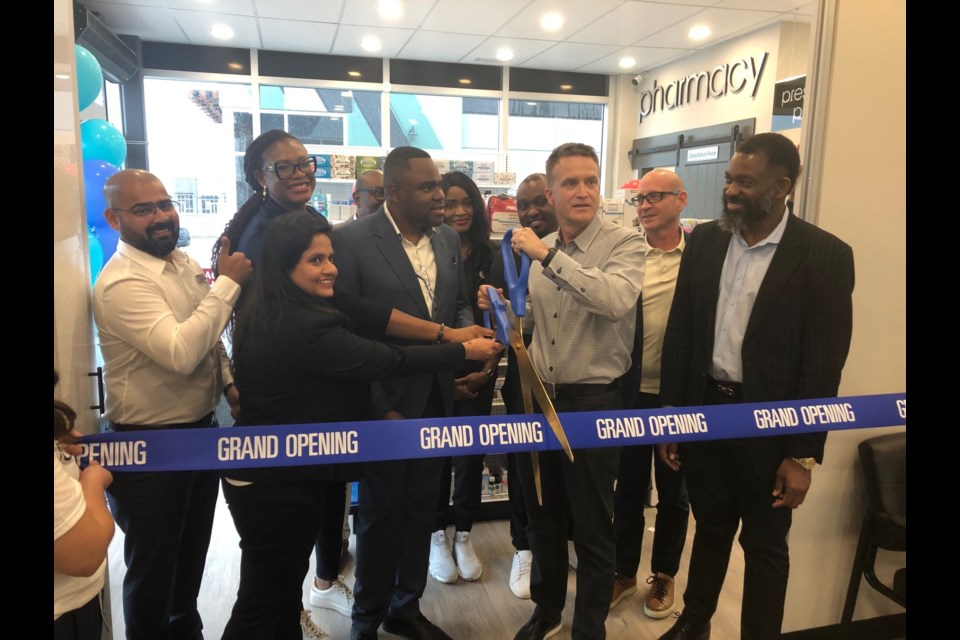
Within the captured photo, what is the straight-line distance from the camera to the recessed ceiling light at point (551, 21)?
20.1 ft

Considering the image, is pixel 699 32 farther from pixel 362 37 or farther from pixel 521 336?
pixel 521 336

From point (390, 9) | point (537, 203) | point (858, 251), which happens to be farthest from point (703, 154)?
point (858, 251)

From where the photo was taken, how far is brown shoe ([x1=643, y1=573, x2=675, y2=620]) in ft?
8.24

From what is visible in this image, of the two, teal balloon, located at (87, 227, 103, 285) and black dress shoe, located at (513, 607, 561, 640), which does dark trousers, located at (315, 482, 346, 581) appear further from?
teal balloon, located at (87, 227, 103, 285)

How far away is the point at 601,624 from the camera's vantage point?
205 cm

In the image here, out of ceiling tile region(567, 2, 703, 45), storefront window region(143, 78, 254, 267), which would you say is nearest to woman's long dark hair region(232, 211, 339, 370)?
ceiling tile region(567, 2, 703, 45)

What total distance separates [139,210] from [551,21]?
5792mm

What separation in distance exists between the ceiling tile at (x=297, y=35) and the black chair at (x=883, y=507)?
6611 mm

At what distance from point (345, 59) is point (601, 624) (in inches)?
310

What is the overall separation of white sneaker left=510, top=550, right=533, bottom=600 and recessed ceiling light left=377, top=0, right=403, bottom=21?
5.27m

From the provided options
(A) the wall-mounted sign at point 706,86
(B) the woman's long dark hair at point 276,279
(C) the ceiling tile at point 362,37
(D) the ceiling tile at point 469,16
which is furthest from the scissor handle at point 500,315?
(A) the wall-mounted sign at point 706,86

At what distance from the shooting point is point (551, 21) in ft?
20.9
